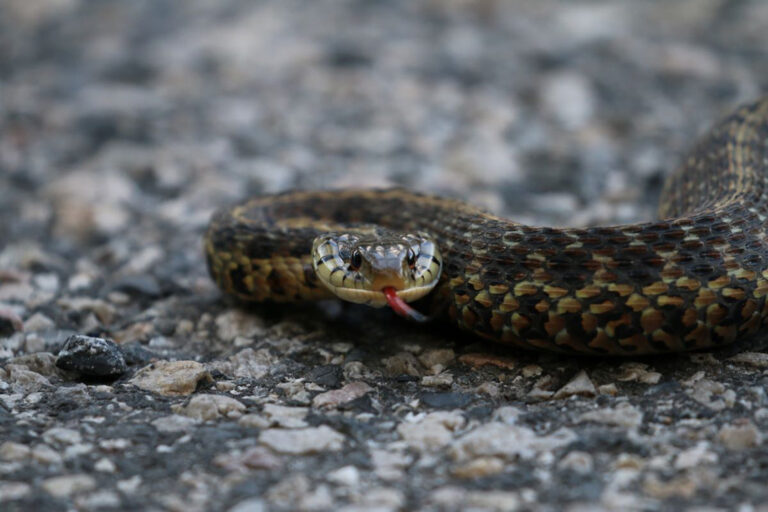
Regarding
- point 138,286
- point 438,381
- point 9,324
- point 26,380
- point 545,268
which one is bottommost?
point 438,381

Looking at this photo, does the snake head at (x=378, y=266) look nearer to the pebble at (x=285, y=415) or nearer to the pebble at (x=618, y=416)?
the pebble at (x=285, y=415)

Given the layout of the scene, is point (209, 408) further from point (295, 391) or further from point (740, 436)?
point (740, 436)

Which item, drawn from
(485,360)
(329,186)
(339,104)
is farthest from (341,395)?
(339,104)

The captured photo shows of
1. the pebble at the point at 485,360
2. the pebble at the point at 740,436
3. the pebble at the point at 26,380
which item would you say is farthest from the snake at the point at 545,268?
the pebble at the point at 26,380

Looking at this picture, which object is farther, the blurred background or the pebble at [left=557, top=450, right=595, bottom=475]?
the blurred background

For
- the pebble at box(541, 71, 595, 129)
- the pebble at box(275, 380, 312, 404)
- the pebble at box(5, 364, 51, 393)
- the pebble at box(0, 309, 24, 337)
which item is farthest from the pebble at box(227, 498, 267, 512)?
the pebble at box(541, 71, 595, 129)

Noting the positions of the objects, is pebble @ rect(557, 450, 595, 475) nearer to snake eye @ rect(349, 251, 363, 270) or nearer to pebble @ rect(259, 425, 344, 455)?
pebble @ rect(259, 425, 344, 455)

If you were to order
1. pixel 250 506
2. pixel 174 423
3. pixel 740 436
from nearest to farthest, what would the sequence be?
1. pixel 250 506
2. pixel 740 436
3. pixel 174 423
